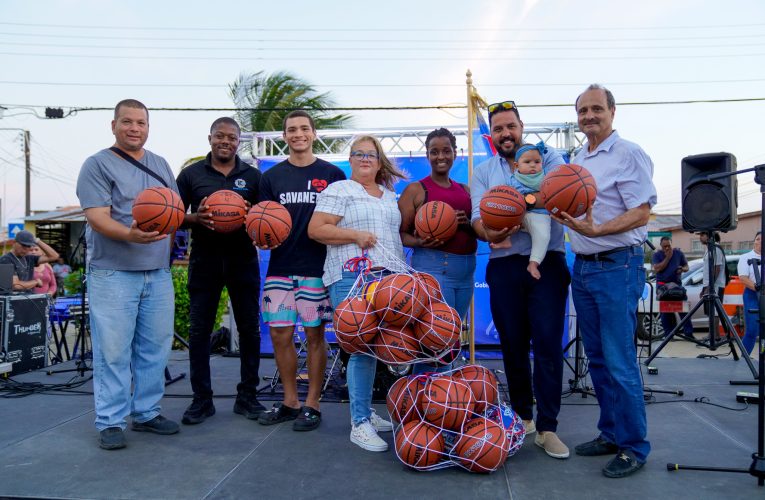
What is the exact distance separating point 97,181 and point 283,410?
Answer: 2077 mm

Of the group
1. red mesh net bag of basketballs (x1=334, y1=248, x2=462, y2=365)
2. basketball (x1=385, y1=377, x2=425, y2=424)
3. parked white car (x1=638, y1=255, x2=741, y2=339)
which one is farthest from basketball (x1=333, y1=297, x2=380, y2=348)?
parked white car (x1=638, y1=255, x2=741, y2=339)

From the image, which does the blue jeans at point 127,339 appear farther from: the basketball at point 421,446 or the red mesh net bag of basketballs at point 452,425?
the basketball at point 421,446

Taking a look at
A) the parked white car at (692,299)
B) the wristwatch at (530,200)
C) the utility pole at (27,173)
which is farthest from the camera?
the utility pole at (27,173)

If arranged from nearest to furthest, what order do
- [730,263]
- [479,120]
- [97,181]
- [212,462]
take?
[212,462], [97,181], [479,120], [730,263]

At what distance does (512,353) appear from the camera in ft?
11.9

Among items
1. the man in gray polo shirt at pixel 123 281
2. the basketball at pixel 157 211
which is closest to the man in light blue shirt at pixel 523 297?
the basketball at pixel 157 211

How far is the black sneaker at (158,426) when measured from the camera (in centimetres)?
387

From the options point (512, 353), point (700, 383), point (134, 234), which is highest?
point (134, 234)

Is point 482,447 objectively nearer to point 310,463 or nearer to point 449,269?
point 310,463

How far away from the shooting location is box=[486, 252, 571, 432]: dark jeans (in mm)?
3473

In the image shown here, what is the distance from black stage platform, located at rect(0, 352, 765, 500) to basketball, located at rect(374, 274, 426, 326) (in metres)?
0.88

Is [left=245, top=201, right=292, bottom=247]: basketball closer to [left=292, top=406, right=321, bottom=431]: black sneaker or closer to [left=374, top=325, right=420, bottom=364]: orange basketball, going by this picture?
[left=374, top=325, right=420, bottom=364]: orange basketball

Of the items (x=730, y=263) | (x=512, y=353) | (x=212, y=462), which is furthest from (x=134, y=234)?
(x=730, y=263)

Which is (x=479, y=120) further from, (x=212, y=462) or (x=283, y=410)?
(x=212, y=462)
